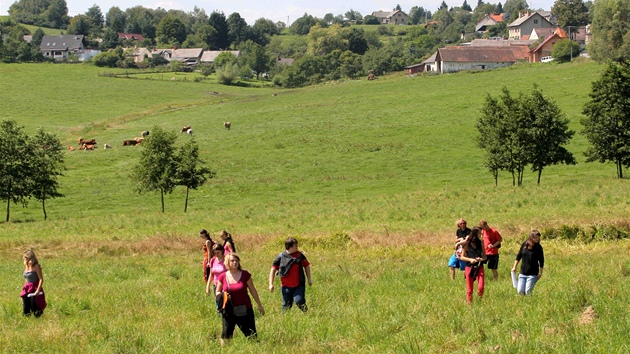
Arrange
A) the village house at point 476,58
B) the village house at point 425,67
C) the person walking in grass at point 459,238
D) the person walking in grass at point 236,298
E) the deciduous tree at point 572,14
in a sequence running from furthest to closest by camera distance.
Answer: the deciduous tree at point 572,14 < the village house at point 425,67 < the village house at point 476,58 < the person walking in grass at point 459,238 < the person walking in grass at point 236,298

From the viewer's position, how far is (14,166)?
4666cm

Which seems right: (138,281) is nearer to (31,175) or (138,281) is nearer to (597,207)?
(597,207)

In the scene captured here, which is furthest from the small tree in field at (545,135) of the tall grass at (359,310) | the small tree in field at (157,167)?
the tall grass at (359,310)

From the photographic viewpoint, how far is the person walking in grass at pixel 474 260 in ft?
49.4

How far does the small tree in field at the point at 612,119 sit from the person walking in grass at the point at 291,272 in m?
39.0

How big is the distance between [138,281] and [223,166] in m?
41.6

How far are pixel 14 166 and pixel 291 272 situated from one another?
3766 cm

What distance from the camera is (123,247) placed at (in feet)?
93.6

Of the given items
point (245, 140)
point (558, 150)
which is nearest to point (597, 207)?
point (558, 150)

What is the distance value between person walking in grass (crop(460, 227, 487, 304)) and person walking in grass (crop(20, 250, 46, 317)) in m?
8.71

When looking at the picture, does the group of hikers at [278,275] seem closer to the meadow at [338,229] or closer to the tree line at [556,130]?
the meadow at [338,229]

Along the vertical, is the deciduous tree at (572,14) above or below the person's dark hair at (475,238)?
above

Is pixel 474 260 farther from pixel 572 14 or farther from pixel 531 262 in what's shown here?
pixel 572 14

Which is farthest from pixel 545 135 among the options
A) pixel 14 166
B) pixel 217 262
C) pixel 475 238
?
pixel 217 262
